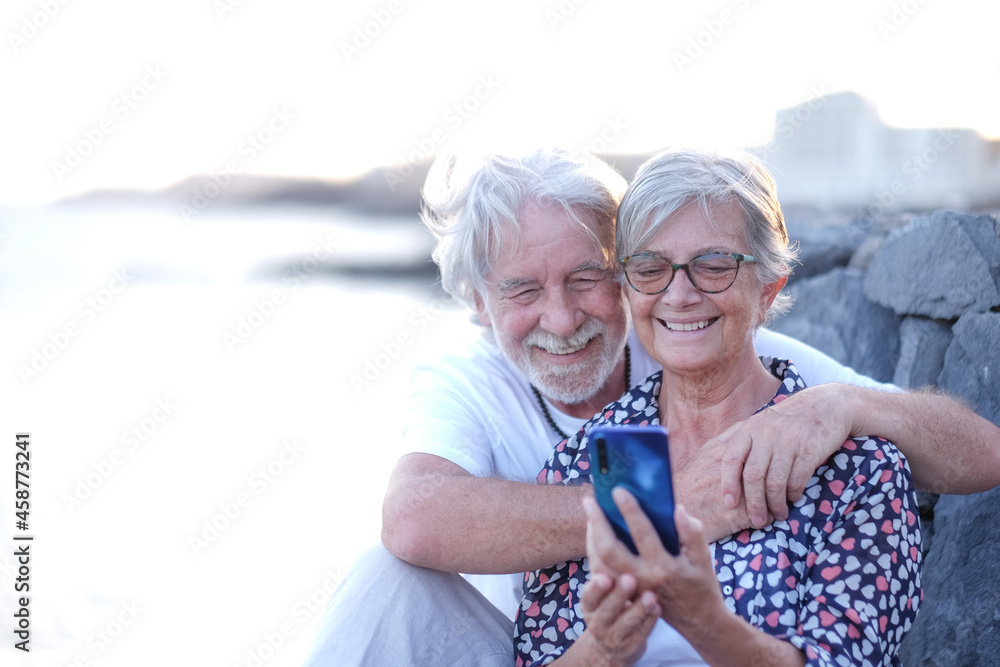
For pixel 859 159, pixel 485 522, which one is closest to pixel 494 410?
pixel 485 522

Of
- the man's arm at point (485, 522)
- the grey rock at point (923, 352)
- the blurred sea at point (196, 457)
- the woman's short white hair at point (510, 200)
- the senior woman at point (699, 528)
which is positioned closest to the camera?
the senior woman at point (699, 528)

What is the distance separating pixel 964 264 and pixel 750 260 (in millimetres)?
1250

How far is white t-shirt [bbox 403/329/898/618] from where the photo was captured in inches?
97.9

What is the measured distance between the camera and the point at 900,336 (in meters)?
3.36

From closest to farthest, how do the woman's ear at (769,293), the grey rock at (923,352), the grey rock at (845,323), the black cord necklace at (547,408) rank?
1. the woman's ear at (769,293)
2. the black cord necklace at (547,408)
3. the grey rock at (923,352)
4. the grey rock at (845,323)

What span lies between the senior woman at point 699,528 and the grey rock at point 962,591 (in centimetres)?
71

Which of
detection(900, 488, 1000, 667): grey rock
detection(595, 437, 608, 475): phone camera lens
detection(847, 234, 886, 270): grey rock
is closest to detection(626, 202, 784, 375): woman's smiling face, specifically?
detection(595, 437, 608, 475): phone camera lens

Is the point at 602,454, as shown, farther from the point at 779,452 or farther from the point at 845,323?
the point at 845,323

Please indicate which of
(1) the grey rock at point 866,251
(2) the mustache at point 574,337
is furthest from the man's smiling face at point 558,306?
(1) the grey rock at point 866,251

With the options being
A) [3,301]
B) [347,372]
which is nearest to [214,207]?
[3,301]

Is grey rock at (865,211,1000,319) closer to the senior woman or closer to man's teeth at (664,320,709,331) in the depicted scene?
the senior woman

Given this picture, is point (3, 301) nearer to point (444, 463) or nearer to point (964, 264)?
point (444, 463)

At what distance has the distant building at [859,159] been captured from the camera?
6.13 m

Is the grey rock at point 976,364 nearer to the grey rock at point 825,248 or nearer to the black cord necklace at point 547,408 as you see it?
the black cord necklace at point 547,408
